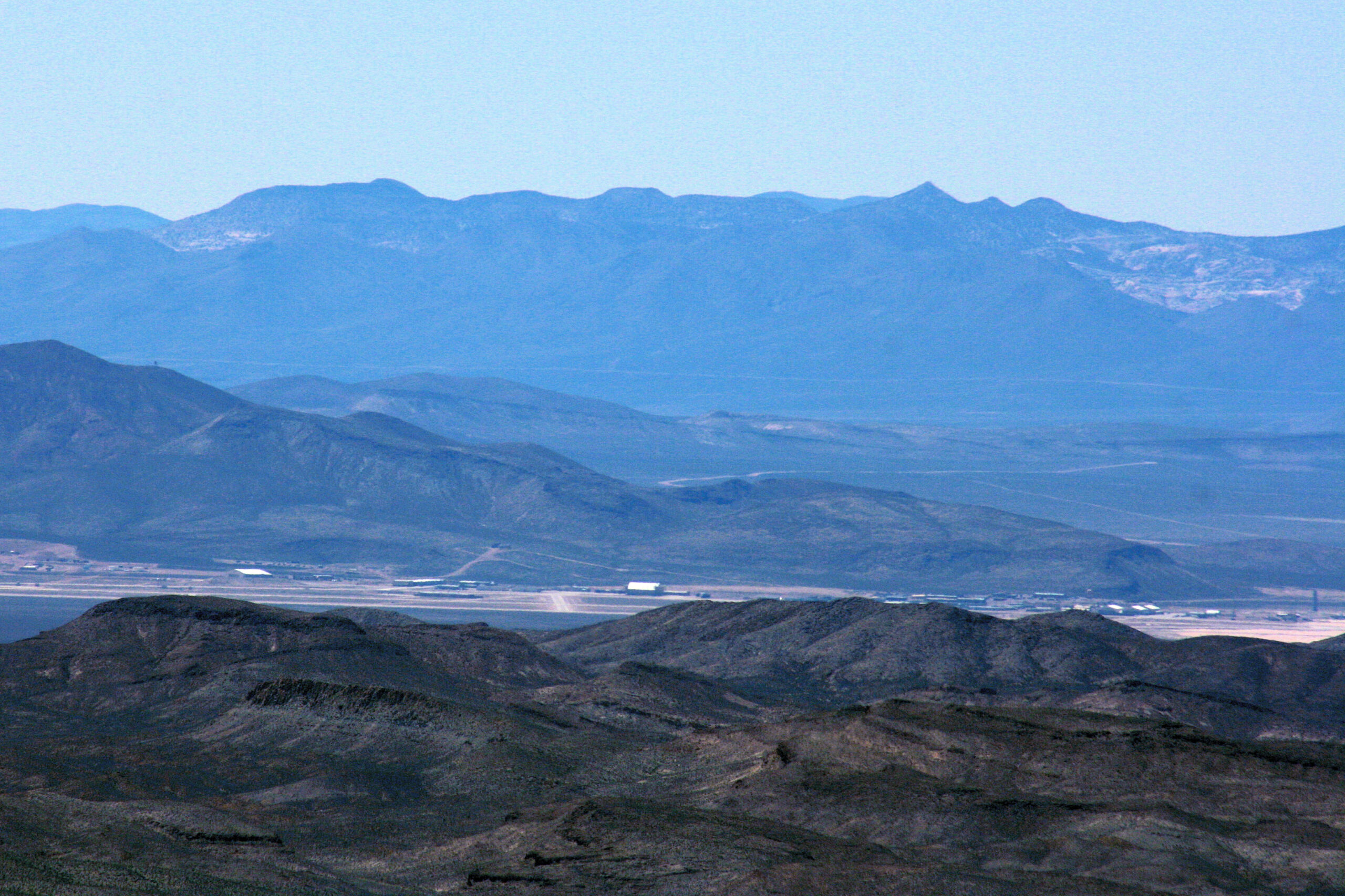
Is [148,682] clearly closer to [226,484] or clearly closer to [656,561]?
[656,561]

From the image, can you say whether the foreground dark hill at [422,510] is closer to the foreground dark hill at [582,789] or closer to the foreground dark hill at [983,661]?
the foreground dark hill at [983,661]

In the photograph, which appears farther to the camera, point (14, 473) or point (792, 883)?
point (14, 473)

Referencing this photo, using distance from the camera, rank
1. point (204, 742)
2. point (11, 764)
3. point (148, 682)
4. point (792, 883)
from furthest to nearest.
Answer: point (148, 682), point (204, 742), point (11, 764), point (792, 883)

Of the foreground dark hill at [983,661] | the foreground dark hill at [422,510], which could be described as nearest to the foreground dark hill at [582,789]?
the foreground dark hill at [983,661]

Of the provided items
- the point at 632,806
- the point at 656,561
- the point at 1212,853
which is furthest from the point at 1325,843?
the point at 656,561

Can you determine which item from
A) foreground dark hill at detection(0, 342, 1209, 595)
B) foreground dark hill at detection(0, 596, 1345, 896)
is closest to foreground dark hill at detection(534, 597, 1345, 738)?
foreground dark hill at detection(0, 596, 1345, 896)

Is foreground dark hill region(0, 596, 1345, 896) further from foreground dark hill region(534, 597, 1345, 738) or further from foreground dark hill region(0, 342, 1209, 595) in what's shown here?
foreground dark hill region(0, 342, 1209, 595)
